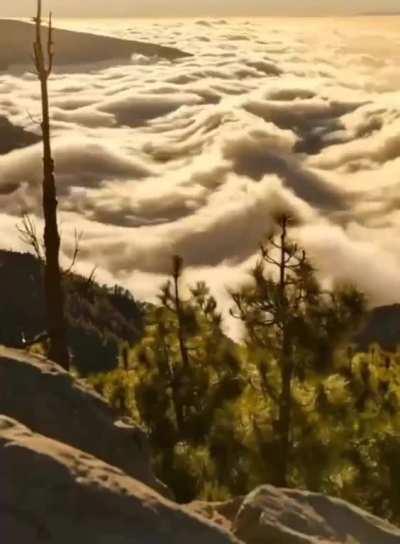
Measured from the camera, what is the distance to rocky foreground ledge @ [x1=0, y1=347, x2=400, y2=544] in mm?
8914

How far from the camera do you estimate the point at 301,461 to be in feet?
105

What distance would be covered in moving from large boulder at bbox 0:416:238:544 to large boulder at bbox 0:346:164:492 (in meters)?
2.64

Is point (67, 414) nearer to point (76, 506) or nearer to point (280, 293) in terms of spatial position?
point (76, 506)

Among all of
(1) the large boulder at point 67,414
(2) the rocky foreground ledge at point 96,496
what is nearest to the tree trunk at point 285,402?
(1) the large boulder at point 67,414

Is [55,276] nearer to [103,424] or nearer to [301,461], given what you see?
[301,461]

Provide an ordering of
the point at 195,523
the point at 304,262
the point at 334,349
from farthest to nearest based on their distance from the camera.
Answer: the point at 334,349 < the point at 304,262 < the point at 195,523

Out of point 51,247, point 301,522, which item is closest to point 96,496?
point 301,522

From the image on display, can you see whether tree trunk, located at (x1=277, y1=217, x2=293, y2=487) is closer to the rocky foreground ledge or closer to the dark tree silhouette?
the dark tree silhouette

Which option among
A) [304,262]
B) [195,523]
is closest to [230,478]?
[304,262]

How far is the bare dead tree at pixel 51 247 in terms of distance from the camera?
25625mm

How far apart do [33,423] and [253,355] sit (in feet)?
70.7

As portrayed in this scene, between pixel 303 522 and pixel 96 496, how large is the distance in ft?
9.46

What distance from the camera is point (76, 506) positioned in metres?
9.04

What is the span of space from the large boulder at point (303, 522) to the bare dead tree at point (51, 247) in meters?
14.2
